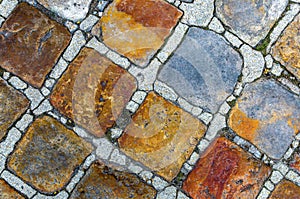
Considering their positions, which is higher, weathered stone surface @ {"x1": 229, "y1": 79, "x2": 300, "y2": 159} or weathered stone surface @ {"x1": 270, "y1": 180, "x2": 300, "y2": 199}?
weathered stone surface @ {"x1": 229, "y1": 79, "x2": 300, "y2": 159}

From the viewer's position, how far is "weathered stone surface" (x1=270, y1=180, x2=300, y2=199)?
187 centimetres

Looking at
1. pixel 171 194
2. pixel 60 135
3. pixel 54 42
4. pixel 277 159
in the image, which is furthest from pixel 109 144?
pixel 277 159

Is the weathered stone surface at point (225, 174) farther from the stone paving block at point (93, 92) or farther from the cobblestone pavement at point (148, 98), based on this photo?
the stone paving block at point (93, 92)

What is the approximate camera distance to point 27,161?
1852 mm

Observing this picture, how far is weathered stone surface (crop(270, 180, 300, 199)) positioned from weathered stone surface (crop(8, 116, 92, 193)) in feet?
2.89

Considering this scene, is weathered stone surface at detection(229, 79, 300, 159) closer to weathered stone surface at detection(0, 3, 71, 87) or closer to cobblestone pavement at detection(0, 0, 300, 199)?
cobblestone pavement at detection(0, 0, 300, 199)

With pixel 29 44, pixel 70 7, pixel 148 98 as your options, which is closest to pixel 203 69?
pixel 148 98

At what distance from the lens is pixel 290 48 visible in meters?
1.87

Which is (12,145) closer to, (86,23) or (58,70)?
(58,70)

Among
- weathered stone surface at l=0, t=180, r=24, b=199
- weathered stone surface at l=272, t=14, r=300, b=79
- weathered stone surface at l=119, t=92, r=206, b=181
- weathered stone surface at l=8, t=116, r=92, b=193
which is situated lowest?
weathered stone surface at l=0, t=180, r=24, b=199

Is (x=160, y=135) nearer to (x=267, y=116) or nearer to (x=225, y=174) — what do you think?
(x=225, y=174)

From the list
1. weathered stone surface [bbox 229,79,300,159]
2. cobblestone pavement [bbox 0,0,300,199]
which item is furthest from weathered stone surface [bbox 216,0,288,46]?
weathered stone surface [bbox 229,79,300,159]

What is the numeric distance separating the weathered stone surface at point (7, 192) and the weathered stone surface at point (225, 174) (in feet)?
2.48

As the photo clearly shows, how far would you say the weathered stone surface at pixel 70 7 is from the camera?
1875mm
